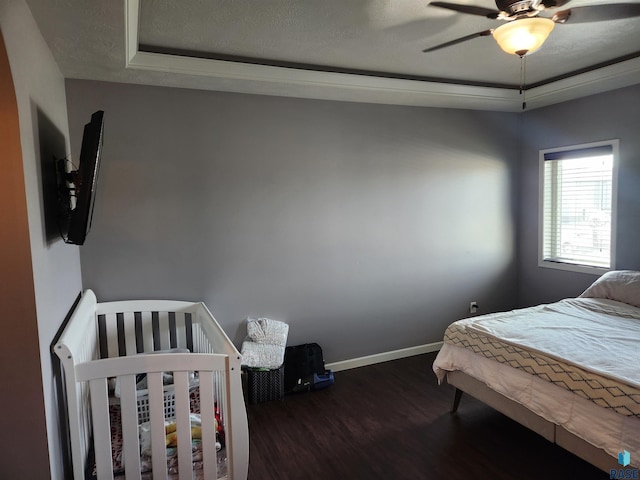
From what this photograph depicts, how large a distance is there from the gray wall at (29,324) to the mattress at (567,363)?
2240mm

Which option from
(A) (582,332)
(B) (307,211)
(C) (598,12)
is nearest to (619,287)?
(A) (582,332)

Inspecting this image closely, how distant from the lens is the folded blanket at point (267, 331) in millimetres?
3188

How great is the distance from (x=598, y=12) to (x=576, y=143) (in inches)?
84.4

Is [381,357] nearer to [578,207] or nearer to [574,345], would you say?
[574,345]

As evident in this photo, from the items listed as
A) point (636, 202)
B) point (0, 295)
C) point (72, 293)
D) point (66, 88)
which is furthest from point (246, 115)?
point (636, 202)

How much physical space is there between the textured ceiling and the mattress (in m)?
1.76

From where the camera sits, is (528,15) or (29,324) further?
(528,15)

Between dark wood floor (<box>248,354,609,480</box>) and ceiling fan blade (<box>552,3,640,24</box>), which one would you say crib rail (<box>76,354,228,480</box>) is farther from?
ceiling fan blade (<box>552,3,640,24</box>)

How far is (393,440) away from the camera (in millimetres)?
2609

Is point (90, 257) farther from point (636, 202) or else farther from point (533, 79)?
point (636, 202)

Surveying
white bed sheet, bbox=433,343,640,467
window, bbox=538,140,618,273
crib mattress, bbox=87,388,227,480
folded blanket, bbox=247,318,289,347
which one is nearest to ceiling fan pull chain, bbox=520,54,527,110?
window, bbox=538,140,618,273

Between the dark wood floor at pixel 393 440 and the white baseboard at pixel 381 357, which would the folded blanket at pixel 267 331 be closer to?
the dark wood floor at pixel 393 440

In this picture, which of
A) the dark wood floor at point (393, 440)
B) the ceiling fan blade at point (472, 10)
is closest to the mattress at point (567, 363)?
the dark wood floor at point (393, 440)

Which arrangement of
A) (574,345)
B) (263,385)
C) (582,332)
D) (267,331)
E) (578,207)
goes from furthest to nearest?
(578,207)
(267,331)
(263,385)
(582,332)
(574,345)
